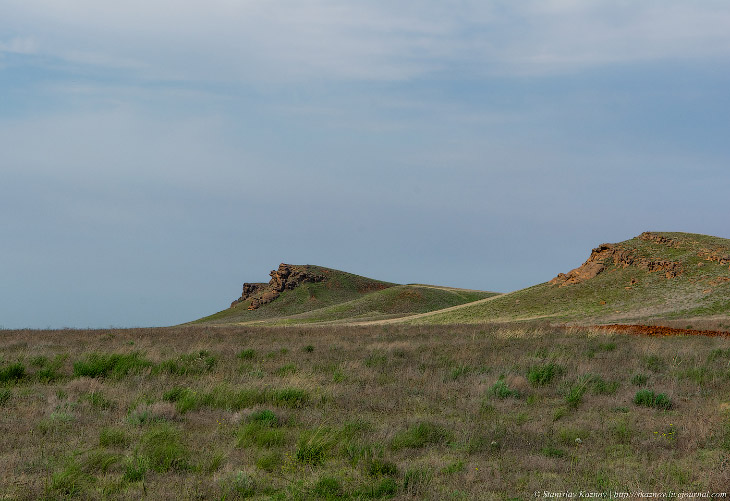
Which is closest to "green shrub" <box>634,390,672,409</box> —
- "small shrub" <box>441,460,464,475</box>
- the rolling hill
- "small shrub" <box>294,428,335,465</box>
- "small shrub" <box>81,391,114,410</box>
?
"small shrub" <box>441,460,464,475</box>

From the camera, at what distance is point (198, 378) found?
13422mm

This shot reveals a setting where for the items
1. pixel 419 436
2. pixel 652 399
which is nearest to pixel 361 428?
pixel 419 436

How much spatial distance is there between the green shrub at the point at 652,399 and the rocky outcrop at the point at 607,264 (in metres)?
49.1

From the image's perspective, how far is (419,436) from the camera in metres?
8.01

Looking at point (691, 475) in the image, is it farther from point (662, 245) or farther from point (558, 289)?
point (662, 245)

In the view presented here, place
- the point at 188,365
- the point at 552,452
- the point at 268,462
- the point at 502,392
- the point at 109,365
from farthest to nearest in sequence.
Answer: the point at 188,365
the point at 109,365
the point at 502,392
the point at 552,452
the point at 268,462

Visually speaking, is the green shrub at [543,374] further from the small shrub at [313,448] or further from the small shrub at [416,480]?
the small shrub at [416,480]

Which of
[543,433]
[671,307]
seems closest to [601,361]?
[543,433]

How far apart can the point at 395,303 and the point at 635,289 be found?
43.2 metres

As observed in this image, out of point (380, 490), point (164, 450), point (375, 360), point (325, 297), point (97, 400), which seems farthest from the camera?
point (325, 297)

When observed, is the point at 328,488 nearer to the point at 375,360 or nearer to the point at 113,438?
the point at 113,438

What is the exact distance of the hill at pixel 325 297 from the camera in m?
86.1

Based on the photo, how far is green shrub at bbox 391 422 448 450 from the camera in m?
7.74

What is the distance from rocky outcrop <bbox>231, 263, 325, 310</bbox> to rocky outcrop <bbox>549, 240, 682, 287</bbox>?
5730cm
